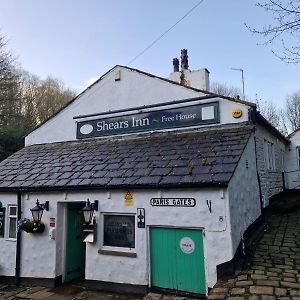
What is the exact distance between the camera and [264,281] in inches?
220

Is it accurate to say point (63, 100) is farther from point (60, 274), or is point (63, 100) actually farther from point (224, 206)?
point (224, 206)

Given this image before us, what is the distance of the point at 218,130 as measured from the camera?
9.62 meters

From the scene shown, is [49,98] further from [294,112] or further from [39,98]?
[294,112]

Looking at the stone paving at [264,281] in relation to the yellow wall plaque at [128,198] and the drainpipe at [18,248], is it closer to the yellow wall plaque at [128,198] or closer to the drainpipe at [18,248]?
the drainpipe at [18,248]

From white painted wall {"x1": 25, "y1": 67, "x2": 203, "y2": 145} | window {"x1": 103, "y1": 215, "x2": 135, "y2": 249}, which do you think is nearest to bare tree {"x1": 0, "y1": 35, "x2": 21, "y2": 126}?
white painted wall {"x1": 25, "y1": 67, "x2": 203, "y2": 145}

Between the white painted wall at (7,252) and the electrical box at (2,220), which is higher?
the electrical box at (2,220)

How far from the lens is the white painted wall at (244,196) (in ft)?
22.9

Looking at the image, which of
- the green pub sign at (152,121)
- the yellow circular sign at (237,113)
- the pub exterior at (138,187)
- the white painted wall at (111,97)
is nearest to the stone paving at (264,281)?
the pub exterior at (138,187)

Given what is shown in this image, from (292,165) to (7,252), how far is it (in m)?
15.1

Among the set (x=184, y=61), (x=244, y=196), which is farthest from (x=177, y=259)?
(x=184, y=61)

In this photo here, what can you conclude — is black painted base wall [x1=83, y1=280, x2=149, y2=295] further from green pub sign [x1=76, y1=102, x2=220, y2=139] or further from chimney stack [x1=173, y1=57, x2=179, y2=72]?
chimney stack [x1=173, y1=57, x2=179, y2=72]

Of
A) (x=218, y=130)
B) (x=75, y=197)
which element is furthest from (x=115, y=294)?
(x=218, y=130)

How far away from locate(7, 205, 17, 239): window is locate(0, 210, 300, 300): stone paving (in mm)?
1630

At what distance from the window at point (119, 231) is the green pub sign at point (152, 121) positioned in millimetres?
3903
